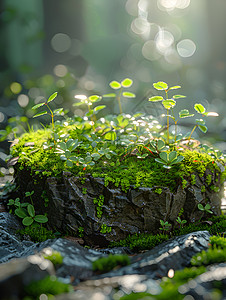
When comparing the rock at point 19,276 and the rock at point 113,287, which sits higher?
the rock at point 19,276

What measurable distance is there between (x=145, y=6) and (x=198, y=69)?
2020mm

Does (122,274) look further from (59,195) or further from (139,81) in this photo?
(139,81)

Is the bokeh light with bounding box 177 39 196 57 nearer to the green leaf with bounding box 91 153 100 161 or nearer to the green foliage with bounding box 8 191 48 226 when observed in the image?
the green leaf with bounding box 91 153 100 161

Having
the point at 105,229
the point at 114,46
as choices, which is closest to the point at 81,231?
the point at 105,229

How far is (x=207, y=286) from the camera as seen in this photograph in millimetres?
1178

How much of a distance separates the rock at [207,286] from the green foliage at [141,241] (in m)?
0.79

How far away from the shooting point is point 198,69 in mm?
6836

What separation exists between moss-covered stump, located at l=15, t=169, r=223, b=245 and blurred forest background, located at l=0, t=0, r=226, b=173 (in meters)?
3.93

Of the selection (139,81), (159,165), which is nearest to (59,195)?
(159,165)

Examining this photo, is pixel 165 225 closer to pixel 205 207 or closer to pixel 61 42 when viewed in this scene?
pixel 205 207

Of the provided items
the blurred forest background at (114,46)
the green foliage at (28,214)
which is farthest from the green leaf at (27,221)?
the blurred forest background at (114,46)

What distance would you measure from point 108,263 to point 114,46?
19.5 ft

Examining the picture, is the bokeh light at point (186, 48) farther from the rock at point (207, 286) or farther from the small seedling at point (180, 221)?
the rock at point (207, 286)

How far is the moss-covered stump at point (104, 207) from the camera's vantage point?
2176 mm
